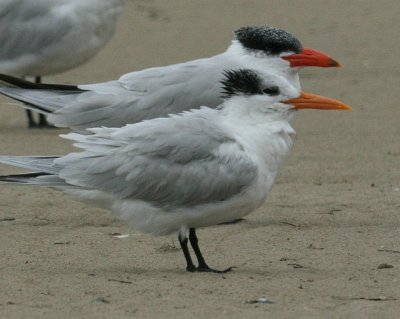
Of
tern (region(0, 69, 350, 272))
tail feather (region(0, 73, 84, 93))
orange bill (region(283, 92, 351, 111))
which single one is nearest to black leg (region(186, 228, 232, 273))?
tern (region(0, 69, 350, 272))

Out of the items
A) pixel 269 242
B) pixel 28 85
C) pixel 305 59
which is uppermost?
pixel 305 59

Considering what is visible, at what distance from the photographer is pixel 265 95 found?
5.61 metres

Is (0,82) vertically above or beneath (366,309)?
above

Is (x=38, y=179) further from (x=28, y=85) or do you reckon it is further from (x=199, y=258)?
(x=28, y=85)

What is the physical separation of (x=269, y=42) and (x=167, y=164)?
6.10ft

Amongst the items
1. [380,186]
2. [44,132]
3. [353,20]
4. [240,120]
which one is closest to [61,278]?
[240,120]

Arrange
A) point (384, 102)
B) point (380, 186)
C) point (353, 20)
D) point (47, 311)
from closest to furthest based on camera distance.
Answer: point (47, 311), point (380, 186), point (384, 102), point (353, 20)

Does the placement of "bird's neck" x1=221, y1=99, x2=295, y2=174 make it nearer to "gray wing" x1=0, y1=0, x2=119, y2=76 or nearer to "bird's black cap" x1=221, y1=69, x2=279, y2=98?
"bird's black cap" x1=221, y1=69, x2=279, y2=98

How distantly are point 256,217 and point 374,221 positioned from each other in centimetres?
66

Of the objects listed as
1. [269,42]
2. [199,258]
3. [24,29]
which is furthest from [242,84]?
[24,29]

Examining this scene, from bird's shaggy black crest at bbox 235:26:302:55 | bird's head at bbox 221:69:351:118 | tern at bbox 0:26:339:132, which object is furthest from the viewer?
bird's shaggy black crest at bbox 235:26:302:55

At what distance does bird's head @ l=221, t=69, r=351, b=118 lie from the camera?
220 inches

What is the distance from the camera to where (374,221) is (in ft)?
21.7

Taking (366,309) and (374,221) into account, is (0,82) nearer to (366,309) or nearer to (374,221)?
(374,221)
